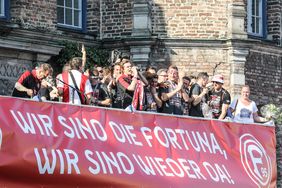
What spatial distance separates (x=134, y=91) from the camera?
17406 mm

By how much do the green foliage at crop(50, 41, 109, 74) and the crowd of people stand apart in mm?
3977

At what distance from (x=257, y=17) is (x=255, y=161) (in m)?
9.55

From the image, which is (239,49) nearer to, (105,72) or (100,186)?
(105,72)

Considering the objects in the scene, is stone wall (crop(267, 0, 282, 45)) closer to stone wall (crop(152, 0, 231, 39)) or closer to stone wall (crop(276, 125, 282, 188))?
stone wall (crop(152, 0, 231, 39))

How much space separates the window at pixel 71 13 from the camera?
24.5m

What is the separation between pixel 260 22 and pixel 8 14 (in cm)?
761

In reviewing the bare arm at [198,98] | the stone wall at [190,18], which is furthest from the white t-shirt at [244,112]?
the stone wall at [190,18]

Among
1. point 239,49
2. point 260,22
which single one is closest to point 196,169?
point 239,49

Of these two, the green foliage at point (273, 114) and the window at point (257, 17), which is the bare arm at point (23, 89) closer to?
the green foliage at point (273, 114)

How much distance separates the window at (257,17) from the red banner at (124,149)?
8425mm

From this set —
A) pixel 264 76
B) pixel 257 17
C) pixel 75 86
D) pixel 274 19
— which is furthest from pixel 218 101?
pixel 274 19

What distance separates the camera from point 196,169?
17250 millimetres

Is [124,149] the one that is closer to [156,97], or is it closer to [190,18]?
[156,97]

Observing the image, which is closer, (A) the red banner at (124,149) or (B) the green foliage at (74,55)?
(A) the red banner at (124,149)
